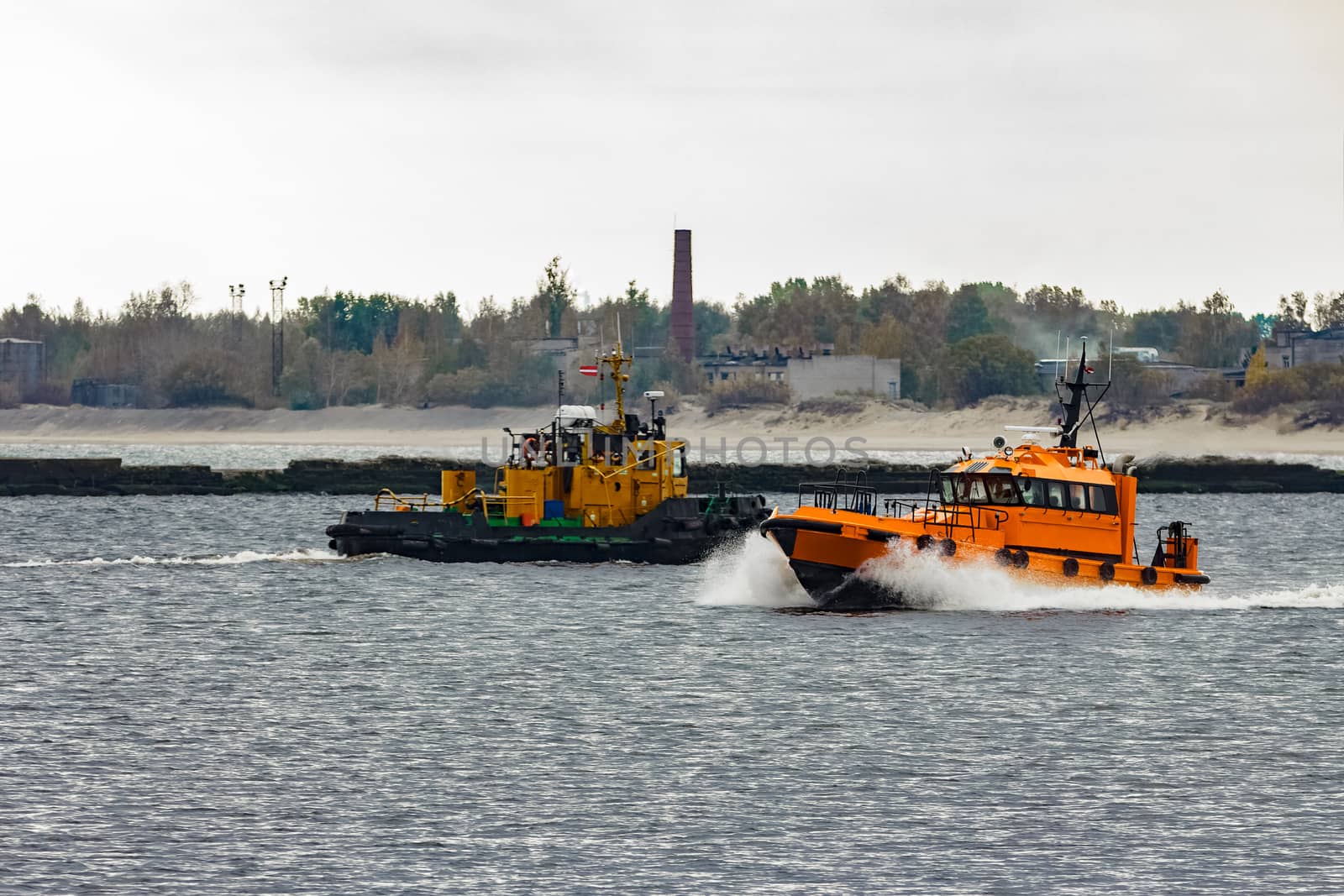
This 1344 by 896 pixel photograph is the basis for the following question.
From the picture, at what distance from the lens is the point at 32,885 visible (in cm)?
1847

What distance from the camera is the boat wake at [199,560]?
53.1 metres

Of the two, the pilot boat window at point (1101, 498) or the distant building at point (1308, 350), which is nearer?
the pilot boat window at point (1101, 498)

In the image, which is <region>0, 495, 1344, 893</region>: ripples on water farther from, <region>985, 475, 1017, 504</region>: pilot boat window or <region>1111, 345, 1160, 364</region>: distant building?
<region>1111, 345, 1160, 364</region>: distant building

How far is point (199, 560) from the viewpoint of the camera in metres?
54.5

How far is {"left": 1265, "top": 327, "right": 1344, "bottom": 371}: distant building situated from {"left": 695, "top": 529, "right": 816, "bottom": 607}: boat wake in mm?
151386

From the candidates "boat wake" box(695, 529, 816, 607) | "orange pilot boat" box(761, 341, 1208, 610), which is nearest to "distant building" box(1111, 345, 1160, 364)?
"boat wake" box(695, 529, 816, 607)

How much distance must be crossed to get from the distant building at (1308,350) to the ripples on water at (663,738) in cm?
14569

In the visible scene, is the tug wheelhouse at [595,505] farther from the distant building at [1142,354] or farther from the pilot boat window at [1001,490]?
the distant building at [1142,354]

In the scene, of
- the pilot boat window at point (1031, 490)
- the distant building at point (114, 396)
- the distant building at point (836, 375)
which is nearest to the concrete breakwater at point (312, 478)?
the pilot boat window at point (1031, 490)

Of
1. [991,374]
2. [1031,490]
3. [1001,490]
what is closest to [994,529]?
[1001,490]

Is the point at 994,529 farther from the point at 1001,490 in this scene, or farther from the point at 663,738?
the point at 663,738

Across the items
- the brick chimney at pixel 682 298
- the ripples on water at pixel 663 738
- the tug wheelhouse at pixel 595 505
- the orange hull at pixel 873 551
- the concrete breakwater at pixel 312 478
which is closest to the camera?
the ripples on water at pixel 663 738

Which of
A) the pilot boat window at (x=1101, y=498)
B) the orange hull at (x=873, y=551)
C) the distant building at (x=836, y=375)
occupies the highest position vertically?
the distant building at (x=836, y=375)

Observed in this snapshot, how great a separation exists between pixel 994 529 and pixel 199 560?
26.0 meters
